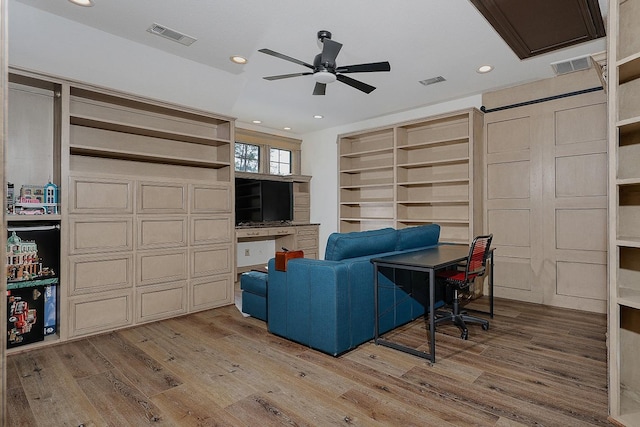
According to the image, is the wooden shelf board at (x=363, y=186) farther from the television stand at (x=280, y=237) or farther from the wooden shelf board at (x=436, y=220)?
the television stand at (x=280, y=237)

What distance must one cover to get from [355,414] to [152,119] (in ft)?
12.3

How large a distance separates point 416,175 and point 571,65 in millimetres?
2320

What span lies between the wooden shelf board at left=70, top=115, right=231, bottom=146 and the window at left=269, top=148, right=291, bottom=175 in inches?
85.4

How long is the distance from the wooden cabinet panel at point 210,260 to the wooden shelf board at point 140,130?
1.35m

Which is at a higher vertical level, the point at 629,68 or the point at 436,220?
the point at 629,68

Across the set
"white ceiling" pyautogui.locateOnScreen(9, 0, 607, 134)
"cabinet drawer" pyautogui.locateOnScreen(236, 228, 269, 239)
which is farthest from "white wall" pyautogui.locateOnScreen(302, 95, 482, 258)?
"white ceiling" pyautogui.locateOnScreen(9, 0, 607, 134)

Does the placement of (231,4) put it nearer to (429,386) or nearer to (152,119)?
(152,119)

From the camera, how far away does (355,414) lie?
196 cm

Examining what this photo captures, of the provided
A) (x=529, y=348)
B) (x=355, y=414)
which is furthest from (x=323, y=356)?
(x=529, y=348)

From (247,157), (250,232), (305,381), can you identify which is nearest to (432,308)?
(305,381)

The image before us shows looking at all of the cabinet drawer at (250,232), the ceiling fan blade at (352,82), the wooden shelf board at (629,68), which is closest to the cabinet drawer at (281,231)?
the cabinet drawer at (250,232)

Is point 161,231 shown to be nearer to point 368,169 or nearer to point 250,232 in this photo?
point 250,232

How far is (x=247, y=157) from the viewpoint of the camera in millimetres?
6266

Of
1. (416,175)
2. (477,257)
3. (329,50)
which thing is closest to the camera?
(329,50)
